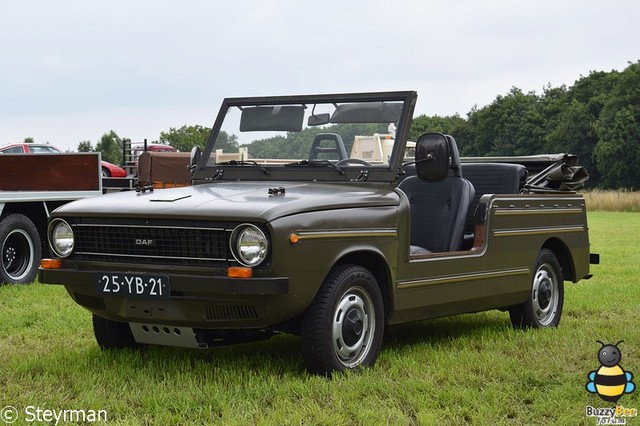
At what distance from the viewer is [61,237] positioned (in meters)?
7.07

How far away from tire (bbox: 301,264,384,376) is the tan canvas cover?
15.4 m

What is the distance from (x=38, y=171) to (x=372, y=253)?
7840 millimetres

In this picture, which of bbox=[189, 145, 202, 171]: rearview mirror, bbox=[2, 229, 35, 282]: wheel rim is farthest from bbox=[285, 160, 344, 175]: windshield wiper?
bbox=[2, 229, 35, 282]: wheel rim

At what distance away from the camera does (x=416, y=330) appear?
893 cm

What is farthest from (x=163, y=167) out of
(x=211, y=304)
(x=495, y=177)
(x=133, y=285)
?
(x=211, y=304)

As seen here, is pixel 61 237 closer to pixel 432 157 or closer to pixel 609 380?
pixel 432 157

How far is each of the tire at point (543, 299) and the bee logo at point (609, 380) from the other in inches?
83.0

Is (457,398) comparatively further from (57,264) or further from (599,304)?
(599,304)

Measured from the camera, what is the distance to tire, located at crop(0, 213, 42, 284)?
41.4 feet

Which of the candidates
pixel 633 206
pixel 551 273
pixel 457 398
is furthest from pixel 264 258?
pixel 633 206

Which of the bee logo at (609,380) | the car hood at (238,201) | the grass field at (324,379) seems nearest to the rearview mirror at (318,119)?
the car hood at (238,201)

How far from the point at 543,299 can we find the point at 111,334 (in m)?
3.72

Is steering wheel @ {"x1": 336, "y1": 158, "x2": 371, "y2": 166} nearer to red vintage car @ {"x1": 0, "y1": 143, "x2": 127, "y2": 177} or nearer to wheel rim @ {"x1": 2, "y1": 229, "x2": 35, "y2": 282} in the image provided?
wheel rim @ {"x1": 2, "y1": 229, "x2": 35, "y2": 282}

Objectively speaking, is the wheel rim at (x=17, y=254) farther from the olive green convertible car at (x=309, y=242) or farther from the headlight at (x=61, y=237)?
the headlight at (x=61, y=237)
